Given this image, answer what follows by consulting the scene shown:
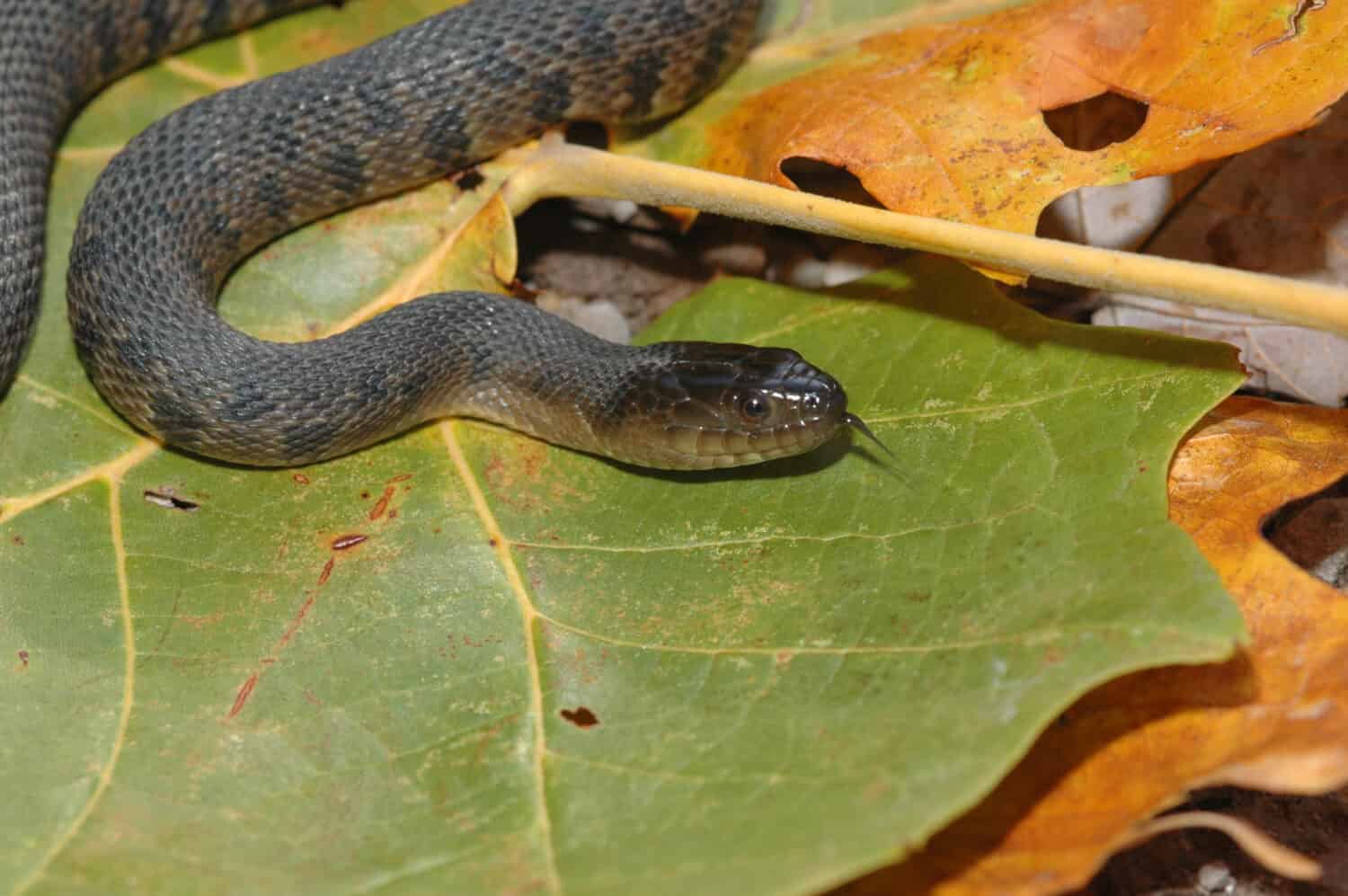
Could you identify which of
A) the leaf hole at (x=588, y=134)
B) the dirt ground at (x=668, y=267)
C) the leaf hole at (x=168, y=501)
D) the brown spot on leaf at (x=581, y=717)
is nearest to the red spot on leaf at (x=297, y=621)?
the leaf hole at (x=168, y=501)

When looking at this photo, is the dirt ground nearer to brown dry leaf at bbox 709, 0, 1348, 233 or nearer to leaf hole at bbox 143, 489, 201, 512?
brown dry leaf at bbox 709, 0, 1348, 233

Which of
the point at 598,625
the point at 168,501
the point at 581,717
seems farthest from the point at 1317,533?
the point at 168,501

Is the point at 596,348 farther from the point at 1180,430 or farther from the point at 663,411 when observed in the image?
the point at 1180,430

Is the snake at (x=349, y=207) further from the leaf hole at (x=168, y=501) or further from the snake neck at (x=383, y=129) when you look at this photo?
the leaf hole at (x=168, y=501)

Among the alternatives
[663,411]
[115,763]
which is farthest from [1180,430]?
[115,763]

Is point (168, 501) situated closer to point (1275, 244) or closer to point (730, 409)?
point (730, 409)

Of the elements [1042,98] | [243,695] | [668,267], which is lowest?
[243,695]
